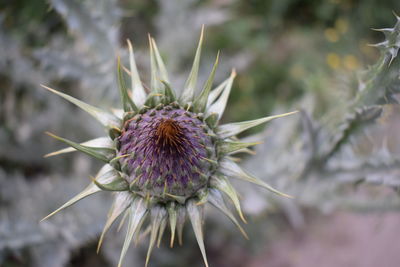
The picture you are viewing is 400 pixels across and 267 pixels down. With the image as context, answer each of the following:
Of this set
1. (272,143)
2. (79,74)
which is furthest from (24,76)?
(272,143)

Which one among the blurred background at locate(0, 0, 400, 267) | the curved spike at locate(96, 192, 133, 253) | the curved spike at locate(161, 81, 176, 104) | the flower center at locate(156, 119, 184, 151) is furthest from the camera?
the blurred background at locate(0, 0, 400, 267)

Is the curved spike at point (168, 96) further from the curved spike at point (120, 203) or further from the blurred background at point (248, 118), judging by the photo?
the blurred background at point (248, 118)

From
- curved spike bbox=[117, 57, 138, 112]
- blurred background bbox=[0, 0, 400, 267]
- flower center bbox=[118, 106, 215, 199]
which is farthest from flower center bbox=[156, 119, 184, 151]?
blurred background bbox=[0, 0, 400, 267]

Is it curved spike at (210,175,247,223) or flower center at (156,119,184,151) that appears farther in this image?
curved spike at (210,175,247,223)

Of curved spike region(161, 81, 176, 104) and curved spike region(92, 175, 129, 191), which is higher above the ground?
curved spike region(161, 81, 176, 104)

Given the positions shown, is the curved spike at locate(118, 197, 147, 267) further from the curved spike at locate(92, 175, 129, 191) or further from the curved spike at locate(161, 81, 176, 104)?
the curved spike at locate(161, 81, 176, 104)

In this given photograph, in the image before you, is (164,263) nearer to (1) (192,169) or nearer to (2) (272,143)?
(2) (272,143)

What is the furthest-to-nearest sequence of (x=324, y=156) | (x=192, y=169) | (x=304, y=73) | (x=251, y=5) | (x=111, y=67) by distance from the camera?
1. (x=251, y=5)
2. (x=304, y=73)
3. (x=111, y=67)
4. (x=324, y=156)
5. (x=192, y=169)
